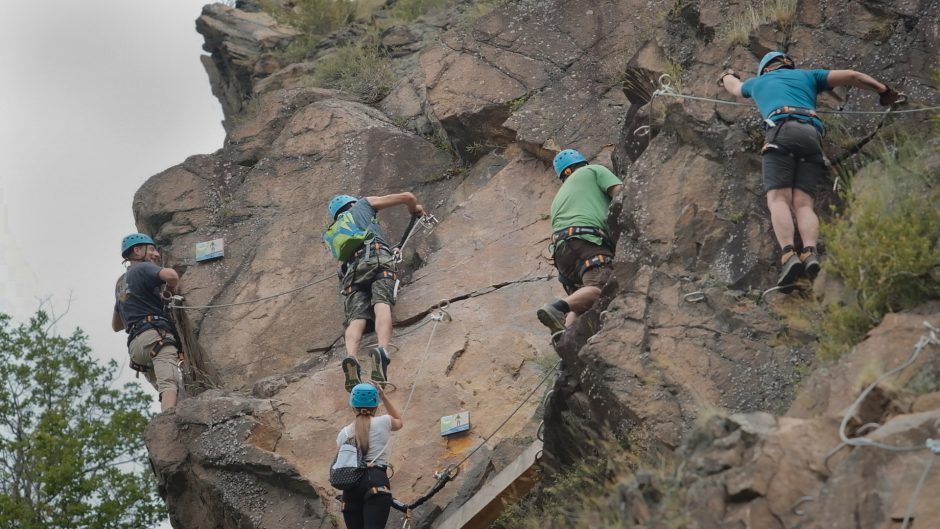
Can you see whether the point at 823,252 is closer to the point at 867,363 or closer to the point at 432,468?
the point at 867,363

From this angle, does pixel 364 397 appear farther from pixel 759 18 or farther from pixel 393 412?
pixel 759 18

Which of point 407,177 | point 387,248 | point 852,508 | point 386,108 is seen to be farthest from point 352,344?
point 852,508

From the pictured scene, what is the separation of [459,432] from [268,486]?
1.86 meters

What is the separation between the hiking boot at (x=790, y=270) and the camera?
9141mm

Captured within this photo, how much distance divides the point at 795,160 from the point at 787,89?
27.4 inches

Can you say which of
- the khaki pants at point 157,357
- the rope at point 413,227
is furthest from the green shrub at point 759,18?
the khaki pants at point 157,357

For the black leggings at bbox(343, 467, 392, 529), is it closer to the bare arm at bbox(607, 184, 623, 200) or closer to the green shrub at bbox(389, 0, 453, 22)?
the bare arm at bbox(607, 184, 623, 200)

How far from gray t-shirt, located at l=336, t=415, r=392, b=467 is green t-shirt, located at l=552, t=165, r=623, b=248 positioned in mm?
2229

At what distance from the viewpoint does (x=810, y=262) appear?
29.8ft

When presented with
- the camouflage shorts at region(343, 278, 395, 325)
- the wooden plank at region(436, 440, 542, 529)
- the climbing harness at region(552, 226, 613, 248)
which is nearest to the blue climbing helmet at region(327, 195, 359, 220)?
the camouflage shorts at region(343, 278, 395, 325)

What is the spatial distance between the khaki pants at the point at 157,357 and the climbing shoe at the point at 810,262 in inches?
300

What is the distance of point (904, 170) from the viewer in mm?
8977

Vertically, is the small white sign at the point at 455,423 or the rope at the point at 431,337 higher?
the rope at the point at 431,337

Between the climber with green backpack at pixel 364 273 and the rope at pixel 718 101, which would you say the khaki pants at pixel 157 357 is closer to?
the climber with green backpack at pixel 364 273
